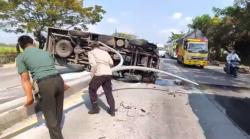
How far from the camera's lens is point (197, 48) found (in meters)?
39.0

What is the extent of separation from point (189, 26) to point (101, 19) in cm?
5889

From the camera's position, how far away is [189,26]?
96.1 meters

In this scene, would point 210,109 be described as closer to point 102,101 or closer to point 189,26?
point 102,101

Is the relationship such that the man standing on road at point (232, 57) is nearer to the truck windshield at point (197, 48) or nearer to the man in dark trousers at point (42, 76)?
the truck windshield at point (197, 48)

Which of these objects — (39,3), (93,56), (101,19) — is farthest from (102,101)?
(101,19)

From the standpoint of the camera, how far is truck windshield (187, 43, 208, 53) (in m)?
38.8

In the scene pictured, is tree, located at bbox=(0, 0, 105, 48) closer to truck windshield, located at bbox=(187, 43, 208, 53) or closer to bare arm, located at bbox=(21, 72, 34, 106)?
truck windshield, located at bbox=(187, 43, 208, 53)

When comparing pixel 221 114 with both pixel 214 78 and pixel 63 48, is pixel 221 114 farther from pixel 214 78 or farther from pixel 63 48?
pixel 214 78

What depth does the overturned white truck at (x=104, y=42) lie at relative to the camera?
18.8 metres

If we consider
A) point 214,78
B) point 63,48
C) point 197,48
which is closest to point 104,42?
point 63,48

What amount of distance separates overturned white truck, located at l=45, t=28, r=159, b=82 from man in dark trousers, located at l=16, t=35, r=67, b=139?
1174cm

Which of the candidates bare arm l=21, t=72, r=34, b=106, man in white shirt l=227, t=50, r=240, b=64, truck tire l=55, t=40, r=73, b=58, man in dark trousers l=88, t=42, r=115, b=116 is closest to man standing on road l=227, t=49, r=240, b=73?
man in white shirt l=227, t=50, r=240, b=64

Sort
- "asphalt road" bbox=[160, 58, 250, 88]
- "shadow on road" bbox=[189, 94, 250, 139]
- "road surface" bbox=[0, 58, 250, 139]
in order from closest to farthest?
"road surface" bbox=[0, 58, 250, 139], "shadow on road" bbox=[189, 94, 250, 139], "asphalt road" bbox=[160, 58, 250, 88]

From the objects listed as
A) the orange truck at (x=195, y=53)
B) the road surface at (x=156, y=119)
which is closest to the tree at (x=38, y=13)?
the orange truck at (x=195, y=53)
